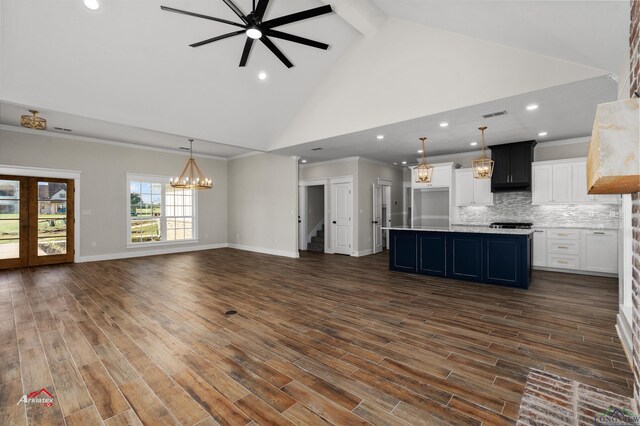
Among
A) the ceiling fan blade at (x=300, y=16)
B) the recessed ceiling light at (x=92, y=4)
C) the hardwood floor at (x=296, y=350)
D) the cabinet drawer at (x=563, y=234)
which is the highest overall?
the recessed ceiling light at (x=92, y=4)

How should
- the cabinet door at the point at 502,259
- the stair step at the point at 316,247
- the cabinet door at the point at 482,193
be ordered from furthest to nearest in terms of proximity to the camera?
the stair step at the point at 316,247, the cabinet door at the point at 482,193, the cabinet door at the point at 502,259

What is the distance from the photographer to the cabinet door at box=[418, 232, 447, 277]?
212 inches

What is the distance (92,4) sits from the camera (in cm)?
352

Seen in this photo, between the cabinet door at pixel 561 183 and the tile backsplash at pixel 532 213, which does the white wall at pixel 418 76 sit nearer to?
the cabinet door at pixel 561 183

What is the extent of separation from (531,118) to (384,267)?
3835mm

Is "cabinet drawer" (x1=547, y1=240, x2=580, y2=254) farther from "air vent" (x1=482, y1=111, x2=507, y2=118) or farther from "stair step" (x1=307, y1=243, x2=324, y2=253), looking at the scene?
"stair step" (x1=307, y1=243, x2=324, y2=253)

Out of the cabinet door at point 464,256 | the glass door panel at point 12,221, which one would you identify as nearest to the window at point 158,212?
the glass door panel at point 12,221

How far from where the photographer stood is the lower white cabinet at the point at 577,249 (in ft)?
17.5

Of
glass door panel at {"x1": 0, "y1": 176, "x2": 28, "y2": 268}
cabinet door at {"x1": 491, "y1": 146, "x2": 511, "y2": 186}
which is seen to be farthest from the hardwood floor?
cabinet door at {"x1": 491, "y1": 146, "x2": 511, "y2": 186}

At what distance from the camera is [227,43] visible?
14.6 ft

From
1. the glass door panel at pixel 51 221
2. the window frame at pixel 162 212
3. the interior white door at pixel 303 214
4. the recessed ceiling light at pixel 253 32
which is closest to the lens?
the recessed ceiling light at pixel 253 32

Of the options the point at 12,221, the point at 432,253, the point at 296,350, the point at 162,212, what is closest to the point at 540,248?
the point at 432,253

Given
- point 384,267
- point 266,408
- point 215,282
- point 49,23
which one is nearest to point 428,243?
point 384,267

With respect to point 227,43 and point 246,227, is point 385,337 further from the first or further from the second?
point 246,227
